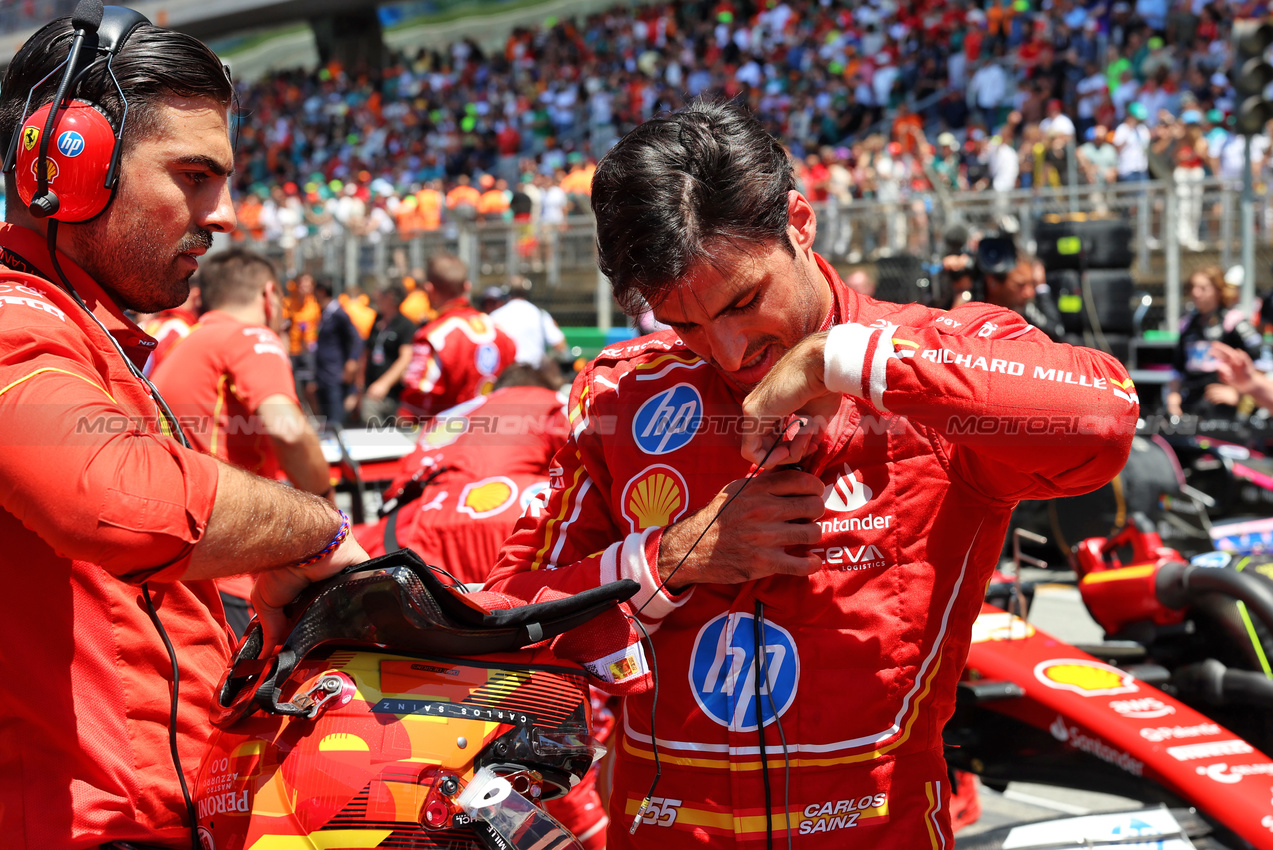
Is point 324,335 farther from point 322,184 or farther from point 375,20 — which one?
point 375,20

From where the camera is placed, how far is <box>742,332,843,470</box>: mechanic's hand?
1.59 m

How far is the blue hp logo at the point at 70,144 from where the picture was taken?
1644mm

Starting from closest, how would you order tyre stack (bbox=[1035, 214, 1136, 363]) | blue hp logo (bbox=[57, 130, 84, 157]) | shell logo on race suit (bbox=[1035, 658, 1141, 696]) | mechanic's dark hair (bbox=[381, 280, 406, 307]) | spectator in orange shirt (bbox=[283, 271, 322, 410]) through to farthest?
blue hp logo (bbox=[57, 130, 84, 157]), shell logo on race suit (bbox=[1035, 658, 1141, 696]), tyre stack (bbox=[1035, 214, 1136, 363]), mechanic's dark hair (bbox=[381, 280, 406, 307]), spectator in orange shirt (bbox=[283, 271, 322, 410])

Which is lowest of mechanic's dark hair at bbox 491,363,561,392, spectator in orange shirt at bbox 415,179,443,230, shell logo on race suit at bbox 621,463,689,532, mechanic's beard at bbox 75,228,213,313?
mechanic's dark hair at bbox 491,363,561,392

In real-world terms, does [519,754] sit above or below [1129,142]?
below

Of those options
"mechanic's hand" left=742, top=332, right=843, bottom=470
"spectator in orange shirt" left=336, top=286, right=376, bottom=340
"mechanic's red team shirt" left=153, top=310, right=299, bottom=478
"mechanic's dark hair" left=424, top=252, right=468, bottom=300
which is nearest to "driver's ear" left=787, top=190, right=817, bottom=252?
"mechanic's hand" left=742, top=332, right=843, bottom=470

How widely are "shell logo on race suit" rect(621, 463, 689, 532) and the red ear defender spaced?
3.06ft

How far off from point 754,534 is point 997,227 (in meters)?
8.34

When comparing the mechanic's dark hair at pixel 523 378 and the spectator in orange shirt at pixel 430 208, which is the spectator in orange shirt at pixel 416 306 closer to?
the spectator in orange shirt at pixel 430 208

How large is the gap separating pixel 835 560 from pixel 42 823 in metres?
1.20

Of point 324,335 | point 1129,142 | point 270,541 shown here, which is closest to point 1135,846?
point 270,541

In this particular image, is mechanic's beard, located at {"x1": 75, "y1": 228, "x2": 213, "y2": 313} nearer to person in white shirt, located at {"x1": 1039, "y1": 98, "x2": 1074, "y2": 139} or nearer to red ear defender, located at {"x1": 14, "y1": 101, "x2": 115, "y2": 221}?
red ear defender, located at {"x1": 14, "y1": 101, "x2": 115, "y2": 221}

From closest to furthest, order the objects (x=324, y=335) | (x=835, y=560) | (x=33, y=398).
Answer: (x=33, y=398) < (x=835, y=560) < (x=324, y=335)

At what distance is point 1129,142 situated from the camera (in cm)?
1329
